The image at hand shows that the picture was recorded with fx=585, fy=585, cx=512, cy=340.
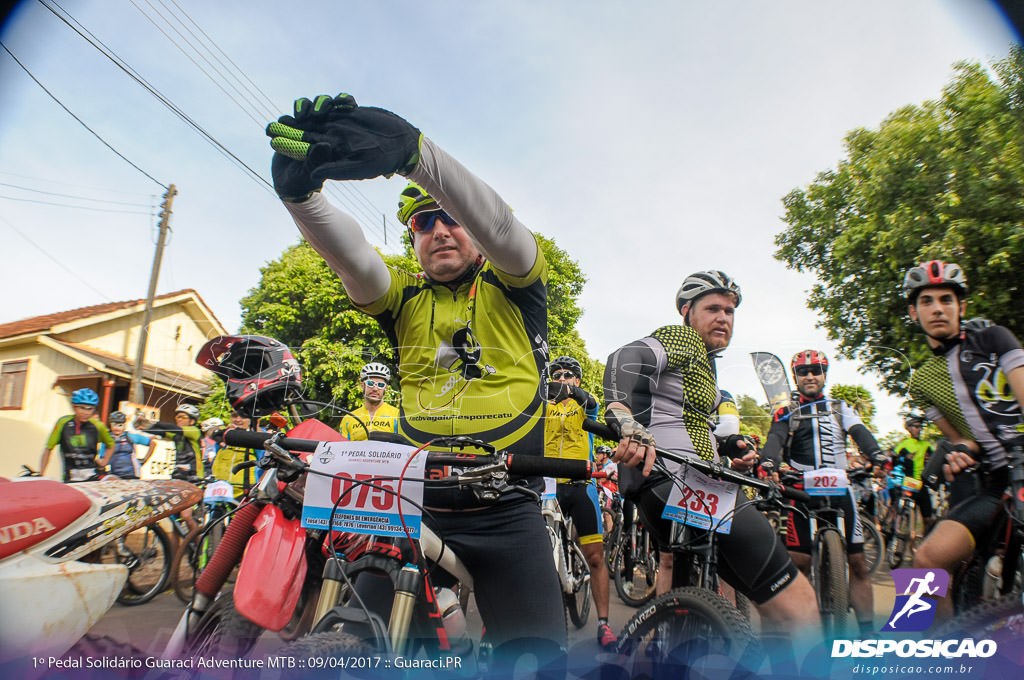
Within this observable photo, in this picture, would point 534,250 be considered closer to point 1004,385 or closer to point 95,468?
point 1004,385

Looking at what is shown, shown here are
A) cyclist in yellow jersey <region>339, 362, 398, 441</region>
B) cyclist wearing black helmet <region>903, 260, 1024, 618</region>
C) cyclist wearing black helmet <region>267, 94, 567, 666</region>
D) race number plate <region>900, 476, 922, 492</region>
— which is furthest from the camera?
race number plate <region>900, 476, 922, 492</region>

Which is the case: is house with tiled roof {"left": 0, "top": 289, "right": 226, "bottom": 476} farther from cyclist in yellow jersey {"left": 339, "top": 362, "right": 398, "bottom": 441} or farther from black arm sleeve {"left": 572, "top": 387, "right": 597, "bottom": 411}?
black arm sleeve {"left": 572, "top": 387, "right": 597, "bottom": 411}

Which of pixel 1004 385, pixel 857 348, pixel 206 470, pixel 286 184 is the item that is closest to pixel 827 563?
pixel 1004 385

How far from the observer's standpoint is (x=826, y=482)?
156 inches

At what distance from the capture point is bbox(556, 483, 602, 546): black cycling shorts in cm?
455

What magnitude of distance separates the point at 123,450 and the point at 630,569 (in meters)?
5.36

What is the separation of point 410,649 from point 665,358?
4.92 ft

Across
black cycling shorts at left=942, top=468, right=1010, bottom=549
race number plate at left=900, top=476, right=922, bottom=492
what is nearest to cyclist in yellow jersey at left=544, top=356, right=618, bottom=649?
black cycling shorts at left=942, top=468, right=1010, bottom=549

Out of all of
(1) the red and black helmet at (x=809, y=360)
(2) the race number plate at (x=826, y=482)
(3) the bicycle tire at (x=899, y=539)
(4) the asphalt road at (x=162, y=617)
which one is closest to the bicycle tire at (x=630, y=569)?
(4) the asphalt road at (x=162, y=617)

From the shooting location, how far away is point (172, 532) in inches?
231

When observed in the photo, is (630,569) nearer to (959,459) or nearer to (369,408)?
(369,408)

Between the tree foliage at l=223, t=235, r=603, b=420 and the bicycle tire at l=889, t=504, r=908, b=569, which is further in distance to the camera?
the bicycle tire at l=889, t=504, r=908, b=569

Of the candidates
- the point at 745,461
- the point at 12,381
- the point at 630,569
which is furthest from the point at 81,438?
the point at 745,461
